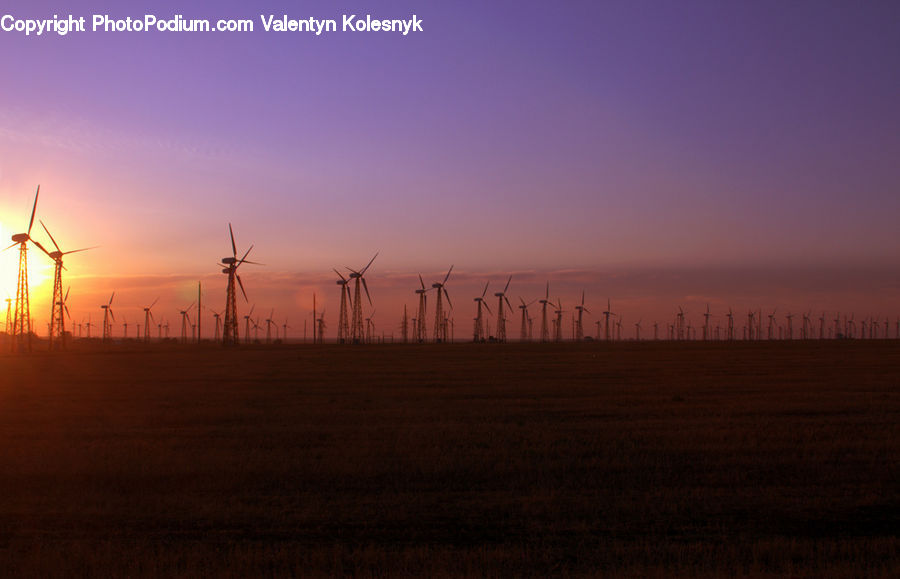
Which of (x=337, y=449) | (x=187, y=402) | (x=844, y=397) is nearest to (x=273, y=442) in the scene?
(x=337, y=449)

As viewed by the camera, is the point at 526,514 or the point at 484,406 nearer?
the point at 526,514

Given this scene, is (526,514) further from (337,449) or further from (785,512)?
(337,449)

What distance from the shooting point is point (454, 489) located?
17.5 metres

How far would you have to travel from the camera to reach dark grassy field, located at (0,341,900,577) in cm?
1260

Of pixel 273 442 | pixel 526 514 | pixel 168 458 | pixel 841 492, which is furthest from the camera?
pixel 273 442

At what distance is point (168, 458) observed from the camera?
21.0 meters

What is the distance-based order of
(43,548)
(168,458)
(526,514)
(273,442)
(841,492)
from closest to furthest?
(43,548), (526,514), (841,492), (168,458), (273,442)

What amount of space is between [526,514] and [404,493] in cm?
310

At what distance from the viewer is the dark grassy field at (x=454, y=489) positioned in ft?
41.3

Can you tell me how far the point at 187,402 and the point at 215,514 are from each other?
2312cm

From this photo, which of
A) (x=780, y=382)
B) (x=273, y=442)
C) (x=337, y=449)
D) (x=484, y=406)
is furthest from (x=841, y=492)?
(x=780, y=382)

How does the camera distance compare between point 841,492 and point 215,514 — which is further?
point 841,492

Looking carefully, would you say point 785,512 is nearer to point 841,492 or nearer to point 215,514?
point 841,492

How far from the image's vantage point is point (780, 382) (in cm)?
4875
